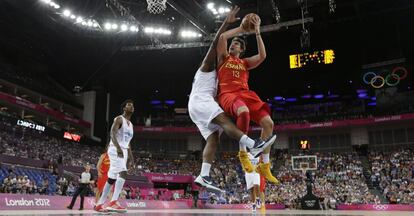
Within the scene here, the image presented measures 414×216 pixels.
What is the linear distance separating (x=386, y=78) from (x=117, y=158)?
30.3 m

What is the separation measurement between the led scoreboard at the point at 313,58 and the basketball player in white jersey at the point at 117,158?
2309 cm

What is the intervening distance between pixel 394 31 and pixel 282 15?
36.6 ft

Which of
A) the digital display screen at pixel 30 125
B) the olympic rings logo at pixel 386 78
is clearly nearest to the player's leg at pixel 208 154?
the digital display screen at pixel 30 125

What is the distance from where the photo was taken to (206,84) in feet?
16.6

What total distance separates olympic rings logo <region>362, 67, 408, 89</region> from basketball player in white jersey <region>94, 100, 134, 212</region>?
29.6 meters

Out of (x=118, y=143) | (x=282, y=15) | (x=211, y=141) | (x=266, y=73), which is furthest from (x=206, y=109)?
(x=266, y=73)

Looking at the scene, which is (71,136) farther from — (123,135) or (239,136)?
(239,136)

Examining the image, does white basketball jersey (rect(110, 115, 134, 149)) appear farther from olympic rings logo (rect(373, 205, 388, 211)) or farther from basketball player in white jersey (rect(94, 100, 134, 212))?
olympic rings logo (rect(373, 205, 388, 211))

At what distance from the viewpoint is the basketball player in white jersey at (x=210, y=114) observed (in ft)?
15.5

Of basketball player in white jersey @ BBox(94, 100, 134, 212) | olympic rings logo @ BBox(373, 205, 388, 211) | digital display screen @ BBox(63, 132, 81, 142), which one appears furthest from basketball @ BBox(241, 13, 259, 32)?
digital display screen @ BBox(63, 132, 81, 142)

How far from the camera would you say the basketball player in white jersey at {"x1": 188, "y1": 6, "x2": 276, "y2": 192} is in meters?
4.73

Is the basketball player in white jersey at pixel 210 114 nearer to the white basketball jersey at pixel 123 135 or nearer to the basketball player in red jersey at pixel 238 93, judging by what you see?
the basketball player in red jersey at pixel 238 93

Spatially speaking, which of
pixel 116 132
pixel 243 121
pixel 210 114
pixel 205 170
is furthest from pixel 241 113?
pixel 116 132

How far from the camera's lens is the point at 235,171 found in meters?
32.9
